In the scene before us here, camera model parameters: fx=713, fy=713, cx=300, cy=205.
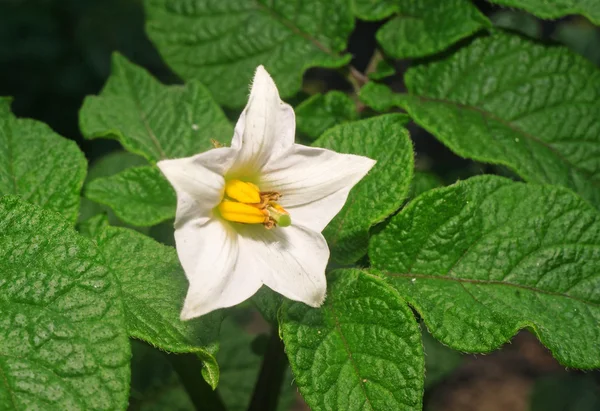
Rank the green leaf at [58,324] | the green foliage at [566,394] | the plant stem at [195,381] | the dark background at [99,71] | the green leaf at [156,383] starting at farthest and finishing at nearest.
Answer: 1. the dark background at [99,71]
2. the green foliage at [566,394]
3. the green leaf at [156,383]
4. the plant stem at [195,381]
5. the green leaf at [58,324]

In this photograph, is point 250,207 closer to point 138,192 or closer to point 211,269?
point 211,269

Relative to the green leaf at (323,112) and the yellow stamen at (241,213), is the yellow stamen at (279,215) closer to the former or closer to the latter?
the yellow stamen at (241,213)

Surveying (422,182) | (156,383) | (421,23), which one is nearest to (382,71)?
(421,23)

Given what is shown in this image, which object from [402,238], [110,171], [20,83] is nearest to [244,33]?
[110,171]

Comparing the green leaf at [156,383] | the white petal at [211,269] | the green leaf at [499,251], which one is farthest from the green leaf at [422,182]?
the green leaf at [156,383]

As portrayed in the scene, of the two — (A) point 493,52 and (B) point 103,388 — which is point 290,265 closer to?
(B) point 103,388

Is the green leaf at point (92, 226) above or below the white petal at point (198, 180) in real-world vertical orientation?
below

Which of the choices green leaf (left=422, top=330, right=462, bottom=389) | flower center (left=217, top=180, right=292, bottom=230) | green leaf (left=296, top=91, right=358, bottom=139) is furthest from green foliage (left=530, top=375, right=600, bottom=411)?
flower center (left=217, top=180, right=292, bottom=230)
